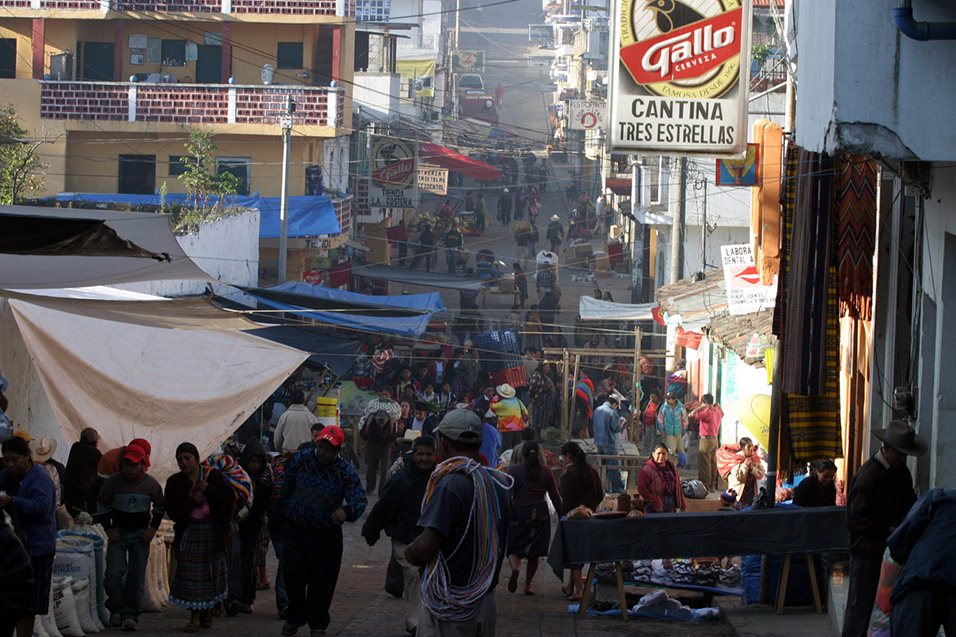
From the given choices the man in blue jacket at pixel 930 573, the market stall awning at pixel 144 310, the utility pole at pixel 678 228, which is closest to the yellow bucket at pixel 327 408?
the market stall awning at pixel 144 310

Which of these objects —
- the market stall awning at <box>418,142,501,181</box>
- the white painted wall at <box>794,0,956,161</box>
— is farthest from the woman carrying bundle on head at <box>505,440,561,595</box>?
the market stall awning at <box>418,142,501,181</box>

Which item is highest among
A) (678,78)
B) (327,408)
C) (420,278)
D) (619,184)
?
(619,184)

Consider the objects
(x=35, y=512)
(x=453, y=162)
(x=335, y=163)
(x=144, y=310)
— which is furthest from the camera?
(x=453, y=162)

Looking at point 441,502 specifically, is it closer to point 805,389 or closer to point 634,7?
point 805,389

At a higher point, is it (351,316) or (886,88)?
(886,88)

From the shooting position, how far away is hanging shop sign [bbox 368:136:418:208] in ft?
112

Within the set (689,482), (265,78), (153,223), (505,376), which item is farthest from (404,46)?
(153,223)

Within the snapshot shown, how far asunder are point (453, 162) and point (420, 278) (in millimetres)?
18820

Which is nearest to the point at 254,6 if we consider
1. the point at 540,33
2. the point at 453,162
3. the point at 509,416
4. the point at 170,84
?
the point at 170,84

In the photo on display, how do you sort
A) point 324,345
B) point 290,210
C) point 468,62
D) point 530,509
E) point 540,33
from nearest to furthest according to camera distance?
1. point 530,509
2. point 324,345
3. point 290,210
4. point 468,62
5. point 540,33

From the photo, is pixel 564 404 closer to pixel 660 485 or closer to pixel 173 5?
pixel 660 485

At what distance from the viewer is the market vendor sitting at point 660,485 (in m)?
10.7

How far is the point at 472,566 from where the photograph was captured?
4707 mm

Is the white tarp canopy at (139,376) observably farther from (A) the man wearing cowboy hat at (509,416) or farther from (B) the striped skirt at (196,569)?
(A) the man wearing cowboy hat at (509,416)
